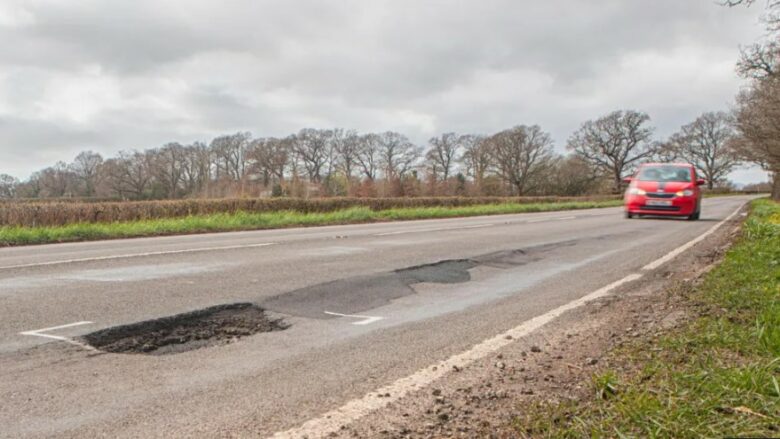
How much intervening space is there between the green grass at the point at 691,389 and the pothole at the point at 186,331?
8.16ft

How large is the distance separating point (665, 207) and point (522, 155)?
59060mm

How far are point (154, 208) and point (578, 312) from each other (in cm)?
1949

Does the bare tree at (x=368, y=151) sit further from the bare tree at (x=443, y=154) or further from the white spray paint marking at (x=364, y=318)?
the white spray paint marking at (x=364, y=318)

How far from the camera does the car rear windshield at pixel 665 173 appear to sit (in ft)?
55.3

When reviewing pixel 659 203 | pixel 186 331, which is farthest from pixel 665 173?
pixel 186 331

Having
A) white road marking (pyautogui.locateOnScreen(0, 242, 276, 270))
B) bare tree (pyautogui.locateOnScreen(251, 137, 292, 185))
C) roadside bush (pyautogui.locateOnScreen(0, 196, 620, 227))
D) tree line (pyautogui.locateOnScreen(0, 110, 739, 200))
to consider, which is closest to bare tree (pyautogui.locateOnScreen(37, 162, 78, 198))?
tree line (pyautogui.locateOnScreen(0, 110, 739, 200))

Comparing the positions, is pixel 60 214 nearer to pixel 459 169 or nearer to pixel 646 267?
pixel 646 267

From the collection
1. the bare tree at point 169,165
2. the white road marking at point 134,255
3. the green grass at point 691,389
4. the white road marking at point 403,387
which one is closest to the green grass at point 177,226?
the white road marking at point 134,255

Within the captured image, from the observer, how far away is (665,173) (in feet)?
56.2

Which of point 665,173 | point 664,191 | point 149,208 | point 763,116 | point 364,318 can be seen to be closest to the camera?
point 364,318

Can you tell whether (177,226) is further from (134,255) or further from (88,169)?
(88,169)

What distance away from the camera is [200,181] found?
259 ft

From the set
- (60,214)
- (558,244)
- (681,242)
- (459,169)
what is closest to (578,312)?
(558,244)

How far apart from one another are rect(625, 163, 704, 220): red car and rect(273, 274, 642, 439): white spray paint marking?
13944 millimetres
